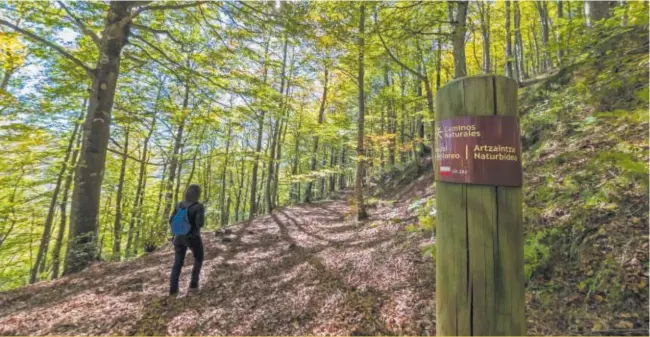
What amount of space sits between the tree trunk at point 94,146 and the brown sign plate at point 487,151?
7.24 meters

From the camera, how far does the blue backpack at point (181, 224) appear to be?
418 centimetres

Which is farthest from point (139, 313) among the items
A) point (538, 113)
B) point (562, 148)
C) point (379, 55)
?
point (538, 113)

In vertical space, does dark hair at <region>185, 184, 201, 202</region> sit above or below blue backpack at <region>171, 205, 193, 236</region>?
above

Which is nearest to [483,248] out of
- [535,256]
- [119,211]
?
[535,256]

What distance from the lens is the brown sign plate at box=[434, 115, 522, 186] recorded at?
4.28ft

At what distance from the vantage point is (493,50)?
17234mm

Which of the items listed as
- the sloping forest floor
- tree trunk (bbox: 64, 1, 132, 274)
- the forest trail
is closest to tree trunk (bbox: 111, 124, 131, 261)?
tree trunk (bbox: 64, 1, 132, 274)

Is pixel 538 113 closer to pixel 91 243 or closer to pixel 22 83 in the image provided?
pixel 91 243

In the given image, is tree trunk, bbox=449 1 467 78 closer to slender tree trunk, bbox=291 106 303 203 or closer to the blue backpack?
the blue backpack

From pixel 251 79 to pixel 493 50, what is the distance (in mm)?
17259

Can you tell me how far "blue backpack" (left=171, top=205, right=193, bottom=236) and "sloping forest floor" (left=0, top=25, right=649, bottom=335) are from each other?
3.33 feet

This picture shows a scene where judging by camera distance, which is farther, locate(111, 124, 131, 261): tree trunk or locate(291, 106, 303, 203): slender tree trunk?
locate(291, 106, 303, 203): slender tree trunk

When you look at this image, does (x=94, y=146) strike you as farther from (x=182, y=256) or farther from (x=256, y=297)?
(x=256, y=297)

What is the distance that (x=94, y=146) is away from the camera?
589cm
